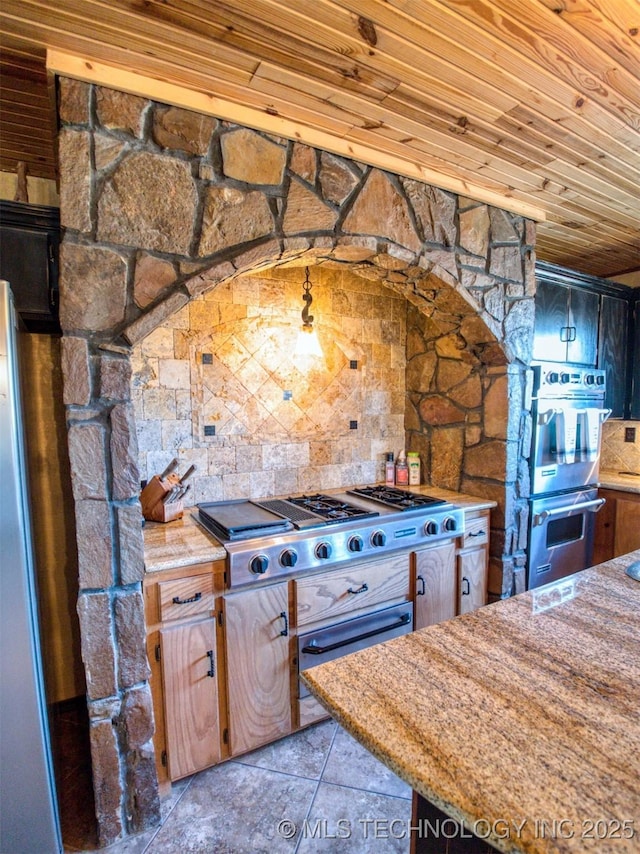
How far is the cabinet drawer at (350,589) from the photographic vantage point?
1997mm

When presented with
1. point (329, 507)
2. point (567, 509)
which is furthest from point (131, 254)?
point (567, 509)

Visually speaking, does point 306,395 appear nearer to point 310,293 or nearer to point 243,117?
point 310,293

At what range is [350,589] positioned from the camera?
6.93 ft

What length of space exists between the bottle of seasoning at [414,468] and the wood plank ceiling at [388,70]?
1.73m

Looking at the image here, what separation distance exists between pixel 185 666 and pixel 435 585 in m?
1.41

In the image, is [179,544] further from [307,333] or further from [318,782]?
[307,333]

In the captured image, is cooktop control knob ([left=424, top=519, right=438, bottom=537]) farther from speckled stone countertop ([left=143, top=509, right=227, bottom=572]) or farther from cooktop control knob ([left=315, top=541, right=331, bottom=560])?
speckled stone countertop ([left=143, top=509, right=227, bottom=572])

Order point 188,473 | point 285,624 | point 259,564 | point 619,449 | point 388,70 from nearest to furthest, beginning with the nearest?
1. point 388,70
2. point 259,564
3. point 285,624
4. point 188,473
5. point 619,449

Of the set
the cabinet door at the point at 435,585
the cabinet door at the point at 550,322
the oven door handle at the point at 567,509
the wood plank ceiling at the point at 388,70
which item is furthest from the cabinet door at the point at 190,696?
the cabinet door at the point at 550,322

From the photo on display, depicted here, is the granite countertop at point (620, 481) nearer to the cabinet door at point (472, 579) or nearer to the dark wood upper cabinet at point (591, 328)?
the dark wood upper cabinet at point (591, 328)

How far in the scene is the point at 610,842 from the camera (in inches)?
24.4

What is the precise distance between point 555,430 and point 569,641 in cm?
198

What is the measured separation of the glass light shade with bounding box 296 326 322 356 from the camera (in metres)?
2.60

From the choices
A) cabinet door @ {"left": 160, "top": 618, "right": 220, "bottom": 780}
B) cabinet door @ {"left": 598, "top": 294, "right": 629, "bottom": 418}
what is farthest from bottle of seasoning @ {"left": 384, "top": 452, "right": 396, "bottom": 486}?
cabinet door @ {"left": 598, "top": 294, "right": 629, "bottom": 418}
